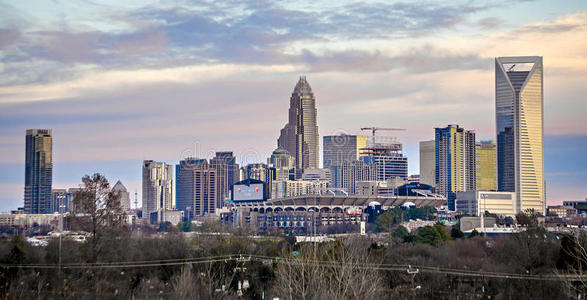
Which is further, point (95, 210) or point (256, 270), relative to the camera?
point (256, 270)

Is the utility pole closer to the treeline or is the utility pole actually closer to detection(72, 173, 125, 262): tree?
the treeline

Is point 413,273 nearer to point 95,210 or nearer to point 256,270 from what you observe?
point 256,270

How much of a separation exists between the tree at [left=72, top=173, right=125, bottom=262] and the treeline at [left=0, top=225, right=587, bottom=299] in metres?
0.70

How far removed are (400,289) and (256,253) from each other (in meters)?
20.5

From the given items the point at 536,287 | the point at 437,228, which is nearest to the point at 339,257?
the point at 536,287

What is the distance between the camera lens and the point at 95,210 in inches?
2744

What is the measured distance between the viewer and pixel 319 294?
51312 millimetres

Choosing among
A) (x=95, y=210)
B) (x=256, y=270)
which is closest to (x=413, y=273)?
(x=256, y=270)

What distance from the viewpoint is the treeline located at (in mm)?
57656

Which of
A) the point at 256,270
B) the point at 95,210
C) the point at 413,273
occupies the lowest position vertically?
the point at 256,270

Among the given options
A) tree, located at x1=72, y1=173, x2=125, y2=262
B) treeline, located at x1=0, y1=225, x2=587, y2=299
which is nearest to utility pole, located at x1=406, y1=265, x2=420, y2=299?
treeline, located at x1=0, y1=225, x2=587, y2=299

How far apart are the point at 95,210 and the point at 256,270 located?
1498cm

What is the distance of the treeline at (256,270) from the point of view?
57.7 meters

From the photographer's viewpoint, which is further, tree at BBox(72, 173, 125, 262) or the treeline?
tree at BBox(72, 173, 125, 262)
